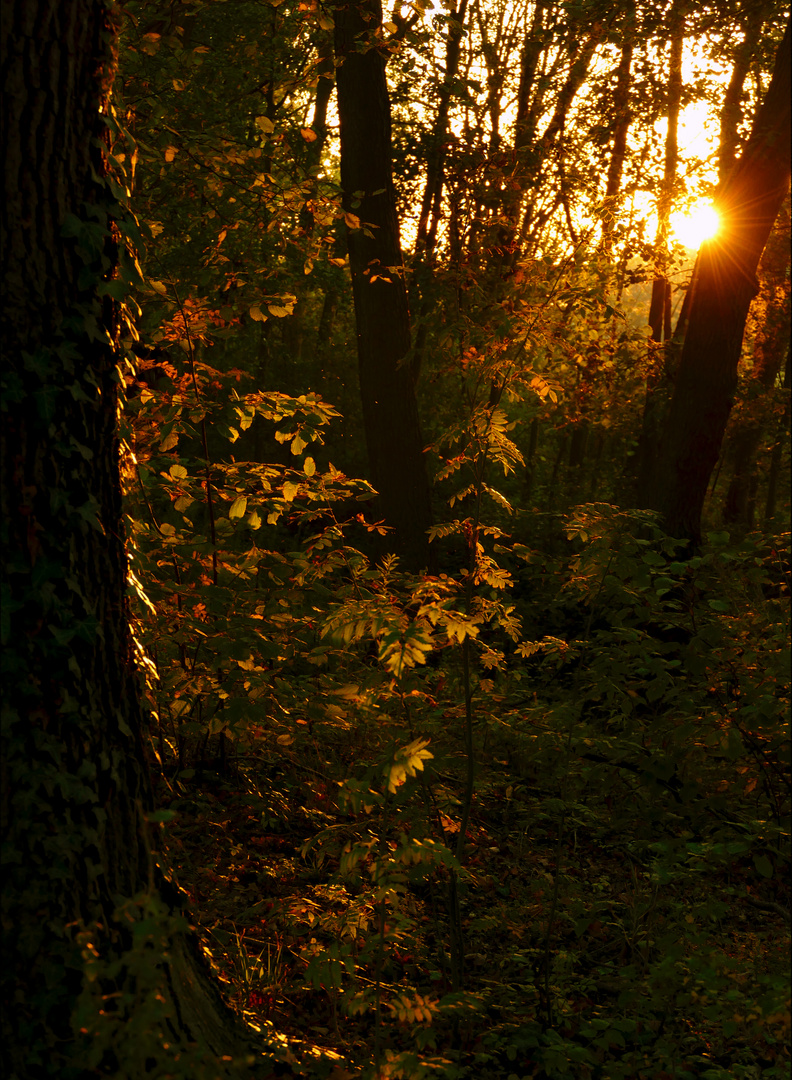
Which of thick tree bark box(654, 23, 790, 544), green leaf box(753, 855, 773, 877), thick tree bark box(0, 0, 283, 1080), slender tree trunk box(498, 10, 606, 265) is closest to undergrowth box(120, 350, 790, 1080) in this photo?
green leaf box(753, 855, 773, 877)

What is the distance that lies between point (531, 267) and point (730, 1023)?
2.84 meters

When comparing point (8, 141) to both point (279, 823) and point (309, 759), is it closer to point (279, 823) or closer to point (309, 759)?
point (279, 823)

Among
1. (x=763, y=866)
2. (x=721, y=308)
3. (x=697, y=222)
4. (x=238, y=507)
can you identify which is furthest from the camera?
(x=697, y=222)

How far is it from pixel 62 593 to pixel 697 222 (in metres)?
8.23

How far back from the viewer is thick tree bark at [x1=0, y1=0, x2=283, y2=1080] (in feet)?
6.81

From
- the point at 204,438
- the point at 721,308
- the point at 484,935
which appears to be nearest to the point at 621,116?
the point at 721,308

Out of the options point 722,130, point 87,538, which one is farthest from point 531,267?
point 722,130

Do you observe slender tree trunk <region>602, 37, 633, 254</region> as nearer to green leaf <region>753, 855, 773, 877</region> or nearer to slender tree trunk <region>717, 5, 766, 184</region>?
slender tree trunk <region>717, 5, 766, 184</region>

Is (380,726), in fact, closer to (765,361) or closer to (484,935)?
(484,935)

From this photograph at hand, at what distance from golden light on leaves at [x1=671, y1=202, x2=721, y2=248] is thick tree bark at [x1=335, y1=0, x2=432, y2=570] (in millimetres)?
2924

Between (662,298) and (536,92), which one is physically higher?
(536,92)

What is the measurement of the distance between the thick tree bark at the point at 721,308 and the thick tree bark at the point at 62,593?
19.8 ft

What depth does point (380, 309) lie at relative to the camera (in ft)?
27.4

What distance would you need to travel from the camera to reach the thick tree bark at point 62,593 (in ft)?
6.81
